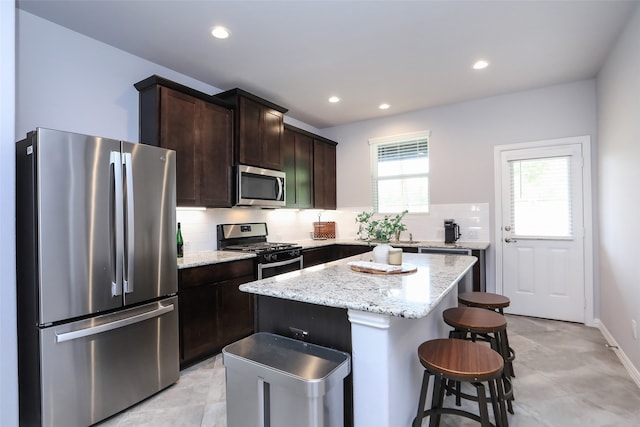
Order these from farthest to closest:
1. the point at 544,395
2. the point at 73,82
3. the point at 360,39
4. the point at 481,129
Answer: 1. the point at 481,129
2. the point at 360,39
3. the point at 73,82
4. the point at 544,395

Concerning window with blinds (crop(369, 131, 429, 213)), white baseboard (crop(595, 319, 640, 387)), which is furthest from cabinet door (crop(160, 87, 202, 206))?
white baseboard (crop(595, 319, 640, 387))

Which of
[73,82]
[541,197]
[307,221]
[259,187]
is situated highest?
[73,82]

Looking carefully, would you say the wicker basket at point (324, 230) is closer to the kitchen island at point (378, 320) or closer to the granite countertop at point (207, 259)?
the granite countertop at point (207, 259)

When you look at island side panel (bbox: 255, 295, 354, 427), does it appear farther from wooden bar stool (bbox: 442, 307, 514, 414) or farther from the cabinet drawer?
the cabinet drawer

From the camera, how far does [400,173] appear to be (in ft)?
15.7

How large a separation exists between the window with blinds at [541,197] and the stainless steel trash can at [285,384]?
355cm

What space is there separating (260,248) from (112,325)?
63.8 inches

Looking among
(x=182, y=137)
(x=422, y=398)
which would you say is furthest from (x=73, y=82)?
(x=422, y=398)

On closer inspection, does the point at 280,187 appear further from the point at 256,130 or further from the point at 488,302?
the point at 488,302

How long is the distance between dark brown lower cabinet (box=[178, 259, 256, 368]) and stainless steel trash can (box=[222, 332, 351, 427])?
A: 1.28 m

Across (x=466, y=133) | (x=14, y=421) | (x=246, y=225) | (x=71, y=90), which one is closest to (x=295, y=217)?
(x=246, y=225)

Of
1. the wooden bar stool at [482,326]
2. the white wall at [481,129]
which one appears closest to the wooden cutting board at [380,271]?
the wooden bar stool at [482,326]

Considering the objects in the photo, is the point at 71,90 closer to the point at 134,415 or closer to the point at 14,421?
the point at 14,421

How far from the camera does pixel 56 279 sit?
179 centimetres
